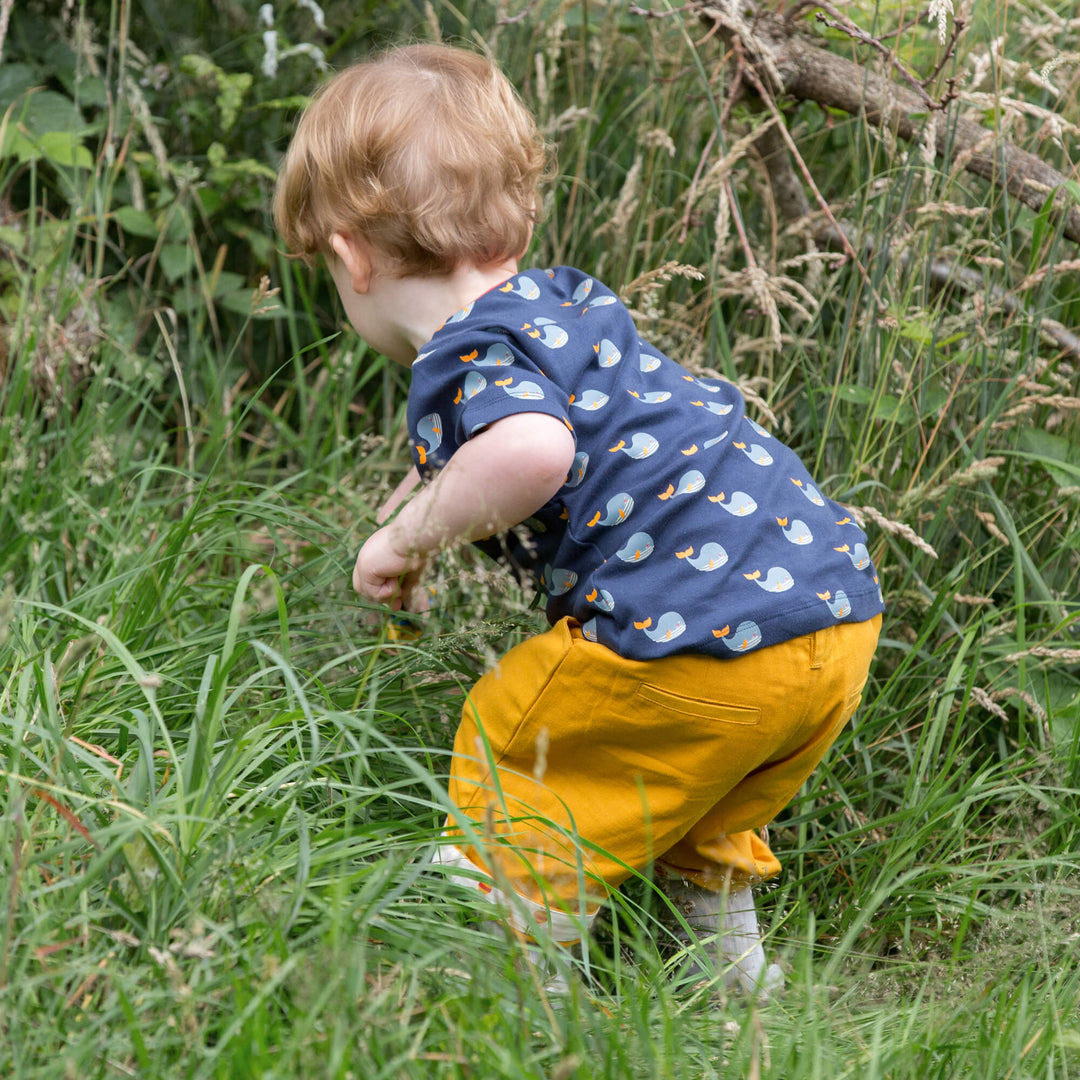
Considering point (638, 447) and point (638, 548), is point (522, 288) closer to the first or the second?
point (638, 447)

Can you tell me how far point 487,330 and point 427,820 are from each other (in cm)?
72

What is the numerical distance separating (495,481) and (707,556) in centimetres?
30

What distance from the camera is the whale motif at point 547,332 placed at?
1.49 metres

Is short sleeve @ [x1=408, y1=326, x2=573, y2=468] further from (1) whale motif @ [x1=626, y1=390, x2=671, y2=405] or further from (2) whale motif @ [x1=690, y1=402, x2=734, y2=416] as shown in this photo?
(2) whale motif @ [x1=690, y1=402, x2=734, y2=416]

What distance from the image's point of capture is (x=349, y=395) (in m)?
2.51

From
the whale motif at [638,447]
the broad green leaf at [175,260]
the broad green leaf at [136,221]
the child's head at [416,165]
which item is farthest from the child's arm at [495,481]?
the broad green leaf at [136,221]

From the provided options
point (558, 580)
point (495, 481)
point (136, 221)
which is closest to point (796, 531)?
point (558, 580)

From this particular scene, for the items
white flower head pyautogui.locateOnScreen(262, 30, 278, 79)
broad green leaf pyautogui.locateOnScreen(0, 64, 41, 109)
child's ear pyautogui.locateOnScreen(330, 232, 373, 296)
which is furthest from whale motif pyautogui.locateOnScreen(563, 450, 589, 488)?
broad green leaf pyautogui.locateOnScreen(0, 64, 41, 109)

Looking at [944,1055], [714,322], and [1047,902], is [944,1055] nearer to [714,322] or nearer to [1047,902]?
[1047,902]

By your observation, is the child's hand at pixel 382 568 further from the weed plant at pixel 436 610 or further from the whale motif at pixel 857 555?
the whale motif at pixel 857 555

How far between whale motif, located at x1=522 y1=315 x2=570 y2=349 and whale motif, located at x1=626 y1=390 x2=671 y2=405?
116mm

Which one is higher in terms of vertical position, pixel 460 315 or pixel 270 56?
pixel 270 56

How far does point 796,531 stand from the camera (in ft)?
5.13

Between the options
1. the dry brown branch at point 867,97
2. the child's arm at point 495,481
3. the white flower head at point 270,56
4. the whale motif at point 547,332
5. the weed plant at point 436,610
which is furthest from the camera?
the white flower head at point 270,56
